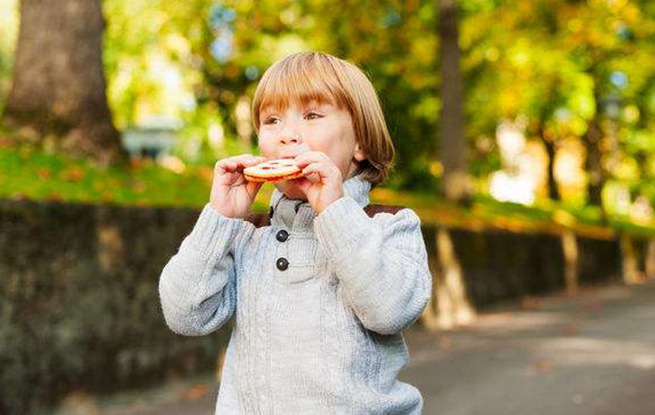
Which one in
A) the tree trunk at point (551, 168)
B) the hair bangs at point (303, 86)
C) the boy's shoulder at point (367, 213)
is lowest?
the boy's shoulder at point (367, 213)

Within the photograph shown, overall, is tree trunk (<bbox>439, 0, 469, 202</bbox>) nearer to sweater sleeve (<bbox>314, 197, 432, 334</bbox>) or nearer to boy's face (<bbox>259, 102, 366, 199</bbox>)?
boy's face (<bbox>259, 102, 366, 199</bbox>)

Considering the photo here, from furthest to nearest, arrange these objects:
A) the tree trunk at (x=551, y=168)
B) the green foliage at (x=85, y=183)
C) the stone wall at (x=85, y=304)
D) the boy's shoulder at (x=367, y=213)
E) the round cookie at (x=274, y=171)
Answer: the tree trunk at (x=551, y=168), the green foliage at (x=85, y=183), the stone wall at (x=85, y=304), the boy's shoulder at (x=367, y=213), the round cookie at (x=274, y=171)

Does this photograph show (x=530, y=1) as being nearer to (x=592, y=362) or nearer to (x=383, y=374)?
(x=592, y=362)

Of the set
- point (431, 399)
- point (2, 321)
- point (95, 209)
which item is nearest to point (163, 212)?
point (95, 209)

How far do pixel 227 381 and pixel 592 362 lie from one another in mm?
7491

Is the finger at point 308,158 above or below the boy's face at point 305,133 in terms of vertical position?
below

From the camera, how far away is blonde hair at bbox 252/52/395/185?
241 cm

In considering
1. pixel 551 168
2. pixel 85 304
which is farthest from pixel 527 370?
pixel 551 168

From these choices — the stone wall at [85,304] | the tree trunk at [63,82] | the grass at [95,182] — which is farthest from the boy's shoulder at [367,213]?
the tree trunk at [63,82]

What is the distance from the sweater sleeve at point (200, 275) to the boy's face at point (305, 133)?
168 millimetres

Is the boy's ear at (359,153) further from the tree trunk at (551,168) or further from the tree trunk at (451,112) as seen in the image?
the tree trunk at (551,168)

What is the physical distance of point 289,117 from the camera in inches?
94.5

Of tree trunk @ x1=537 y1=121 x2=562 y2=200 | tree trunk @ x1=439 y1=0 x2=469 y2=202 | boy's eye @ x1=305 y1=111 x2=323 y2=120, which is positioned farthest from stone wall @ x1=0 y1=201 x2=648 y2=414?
tree trunk @ x1=537 y1=121 x2=562 y2=200

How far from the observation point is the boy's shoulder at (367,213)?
246 centimetres
